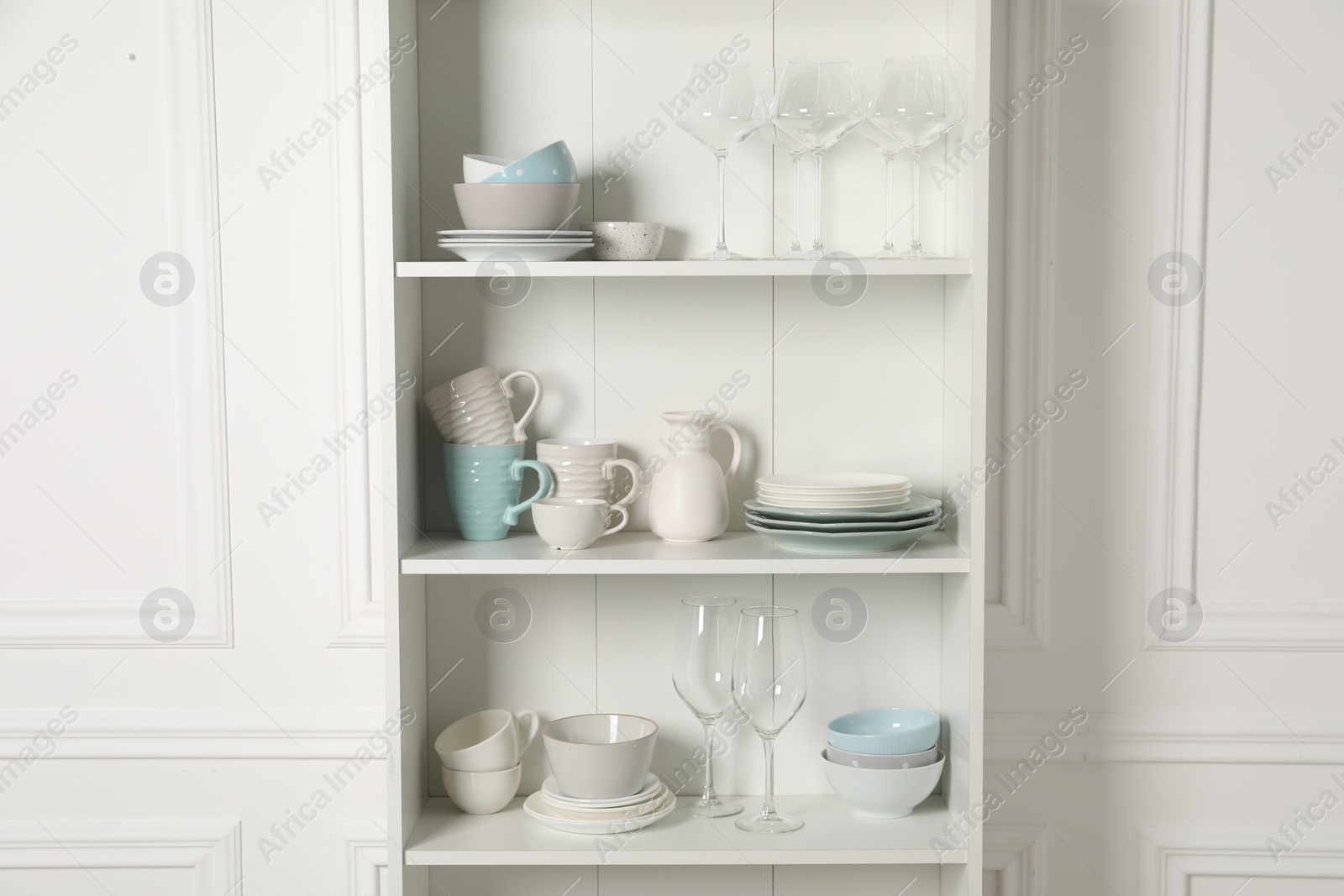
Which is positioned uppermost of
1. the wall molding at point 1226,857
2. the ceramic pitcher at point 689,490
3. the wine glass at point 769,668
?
the ceramic pitcher at point 689,490

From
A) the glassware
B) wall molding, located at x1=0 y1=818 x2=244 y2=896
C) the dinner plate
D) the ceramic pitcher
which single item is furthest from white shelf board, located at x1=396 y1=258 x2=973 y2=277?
wall molding, located at x1=0 y1=818 x2=244 y2=896

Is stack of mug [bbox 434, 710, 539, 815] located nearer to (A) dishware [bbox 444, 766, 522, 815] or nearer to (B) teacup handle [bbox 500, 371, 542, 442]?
(A) dishware [bbox 444, 766, 522, 815]

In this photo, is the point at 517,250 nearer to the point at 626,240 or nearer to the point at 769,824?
the point at 626,240

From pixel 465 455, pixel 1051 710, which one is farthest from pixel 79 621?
pixel 1051 710

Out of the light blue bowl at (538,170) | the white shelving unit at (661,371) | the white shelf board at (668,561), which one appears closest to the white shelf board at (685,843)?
the white shelving unit at (661,371)

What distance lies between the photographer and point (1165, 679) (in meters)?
1.68

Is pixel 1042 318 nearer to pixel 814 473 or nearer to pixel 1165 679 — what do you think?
pixel 814 473

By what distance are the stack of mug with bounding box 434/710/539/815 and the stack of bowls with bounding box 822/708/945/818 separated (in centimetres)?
46

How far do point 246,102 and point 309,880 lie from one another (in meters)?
1.24

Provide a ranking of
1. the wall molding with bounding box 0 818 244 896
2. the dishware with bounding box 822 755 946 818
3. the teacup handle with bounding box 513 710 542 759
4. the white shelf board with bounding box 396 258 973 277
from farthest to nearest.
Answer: the wall molding with bounding box 0 818 244 896, the teacup handle with bounding box 513 710 542 759, the dishware with bounding box 822 755 946 818, the white shelf board with bounding box 396 258 973 277

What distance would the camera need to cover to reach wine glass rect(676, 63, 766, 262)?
1437mm

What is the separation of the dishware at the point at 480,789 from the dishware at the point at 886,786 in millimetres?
471

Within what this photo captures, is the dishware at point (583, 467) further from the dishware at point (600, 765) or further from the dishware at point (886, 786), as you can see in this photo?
the dishware at point (886, 786)

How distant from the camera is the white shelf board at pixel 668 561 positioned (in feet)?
4.60
